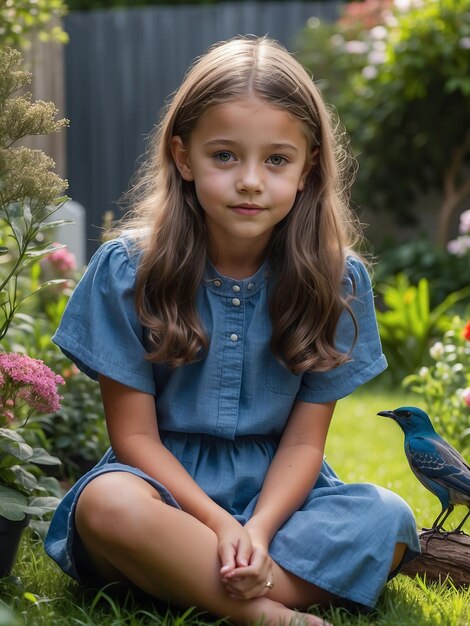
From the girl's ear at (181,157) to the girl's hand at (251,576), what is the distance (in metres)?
0.88

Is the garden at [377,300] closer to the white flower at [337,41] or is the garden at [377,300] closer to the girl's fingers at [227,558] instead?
the white flower at [337,41]

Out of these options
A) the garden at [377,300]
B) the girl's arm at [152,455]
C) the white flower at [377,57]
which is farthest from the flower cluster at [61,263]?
the white flower at [377,57]

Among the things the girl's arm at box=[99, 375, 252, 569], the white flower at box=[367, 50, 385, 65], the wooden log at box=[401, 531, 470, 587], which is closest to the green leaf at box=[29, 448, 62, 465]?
the girl's arm at box=[99, 375, 252, 569]

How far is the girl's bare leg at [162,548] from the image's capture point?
223 cm

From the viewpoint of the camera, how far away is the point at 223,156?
246 centimetres

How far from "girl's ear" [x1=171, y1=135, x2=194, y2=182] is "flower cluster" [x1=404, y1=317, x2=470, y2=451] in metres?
1.42

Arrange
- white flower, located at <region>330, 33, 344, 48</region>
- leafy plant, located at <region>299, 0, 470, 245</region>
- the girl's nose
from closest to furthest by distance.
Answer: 1. the girl's nose
2. leafy plant, located at <region>299, 0, 470, 245</region>
3. white flower, located at <region>330, 33, 344, 48</region>

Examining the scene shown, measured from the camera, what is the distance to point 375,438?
16.1ft

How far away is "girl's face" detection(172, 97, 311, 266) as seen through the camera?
2.44m

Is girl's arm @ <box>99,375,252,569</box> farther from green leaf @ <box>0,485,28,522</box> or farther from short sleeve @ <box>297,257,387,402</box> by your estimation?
short sleeve @ <box>297,257,387,402</box>

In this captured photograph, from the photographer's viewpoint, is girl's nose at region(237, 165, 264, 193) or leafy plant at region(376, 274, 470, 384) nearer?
girl's nose at region(237, 165, 264, 193)

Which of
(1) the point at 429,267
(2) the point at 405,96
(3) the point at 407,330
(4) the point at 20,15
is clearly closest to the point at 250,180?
(4) the point at 20,15

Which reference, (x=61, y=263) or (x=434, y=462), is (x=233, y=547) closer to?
(x=434, y=462)

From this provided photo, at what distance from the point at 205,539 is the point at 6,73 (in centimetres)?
112
